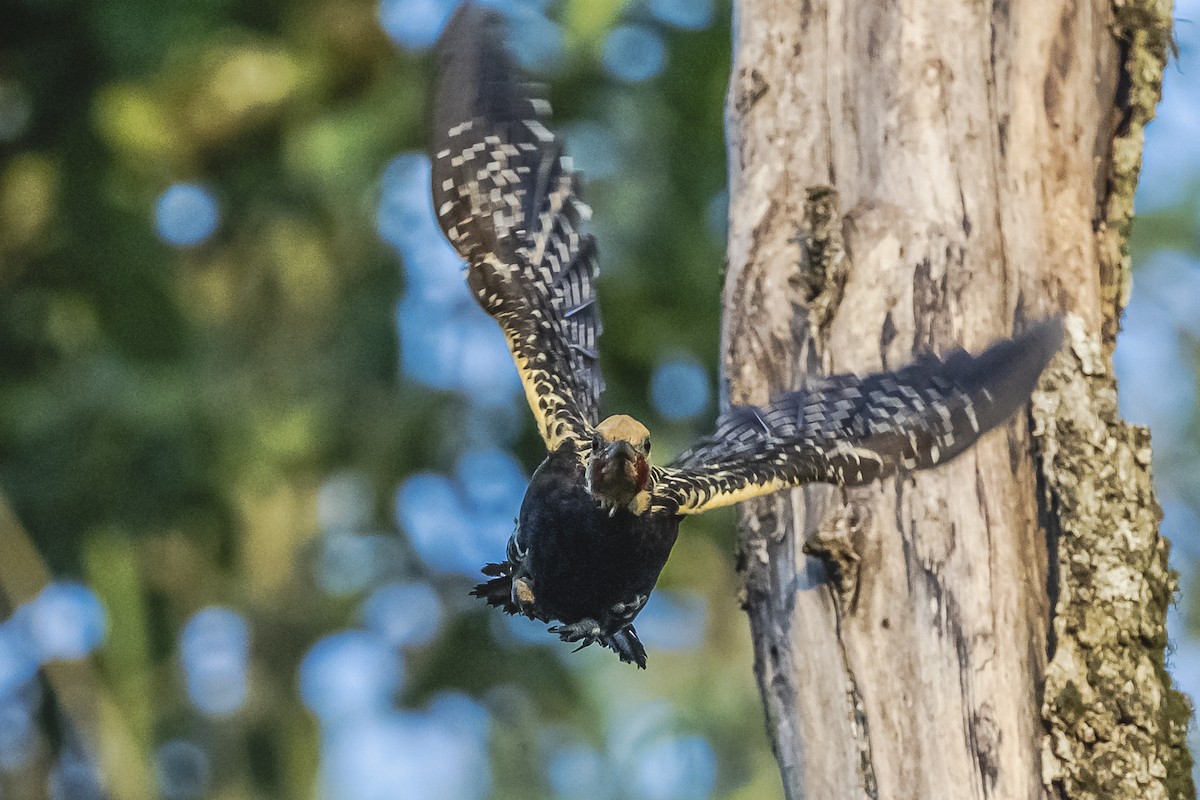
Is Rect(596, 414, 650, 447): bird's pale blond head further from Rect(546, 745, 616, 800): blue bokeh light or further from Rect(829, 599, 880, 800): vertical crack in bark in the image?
Rect(546, 745, 616, 800): blue bokeh light

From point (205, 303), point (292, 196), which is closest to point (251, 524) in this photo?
point (205, 303)

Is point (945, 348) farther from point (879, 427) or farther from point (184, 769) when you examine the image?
point (184, 769)

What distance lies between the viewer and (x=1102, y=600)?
11.3ft

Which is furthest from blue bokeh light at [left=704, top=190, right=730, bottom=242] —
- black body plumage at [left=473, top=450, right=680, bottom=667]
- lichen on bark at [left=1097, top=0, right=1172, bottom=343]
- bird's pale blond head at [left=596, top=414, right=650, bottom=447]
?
bird's pale blond head at [left=596, top=414, right=650, bottom=447]

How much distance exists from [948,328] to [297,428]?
488 centimetres

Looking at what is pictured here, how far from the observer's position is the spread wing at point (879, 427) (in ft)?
11.2

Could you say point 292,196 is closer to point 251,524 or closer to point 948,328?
point 251,524

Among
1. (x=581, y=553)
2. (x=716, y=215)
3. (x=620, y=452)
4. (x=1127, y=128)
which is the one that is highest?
(x=716, y=215)

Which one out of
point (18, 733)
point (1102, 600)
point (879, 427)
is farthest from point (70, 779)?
point (1102, 600)

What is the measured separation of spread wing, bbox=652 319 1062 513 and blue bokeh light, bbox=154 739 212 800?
6.27 m

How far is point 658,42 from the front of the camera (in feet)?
24.4

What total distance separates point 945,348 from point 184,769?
7127 millimetres

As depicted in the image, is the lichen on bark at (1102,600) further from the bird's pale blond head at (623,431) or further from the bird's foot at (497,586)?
the bird's foot at (497,586)

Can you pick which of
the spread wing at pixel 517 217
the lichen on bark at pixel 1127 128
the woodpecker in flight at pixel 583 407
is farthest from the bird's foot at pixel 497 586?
the lichen on bark at pixel 1127 128
